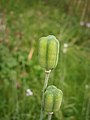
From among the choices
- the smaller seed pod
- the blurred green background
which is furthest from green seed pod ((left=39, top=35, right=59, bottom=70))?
the blurred green background

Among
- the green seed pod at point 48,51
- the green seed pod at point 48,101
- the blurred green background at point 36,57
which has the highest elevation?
the green seed pod at point 48,51

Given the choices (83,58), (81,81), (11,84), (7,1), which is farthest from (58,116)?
(7,1)

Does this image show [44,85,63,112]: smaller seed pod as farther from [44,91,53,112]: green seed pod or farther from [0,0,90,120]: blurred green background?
[0,0,90,120]: blurred green background

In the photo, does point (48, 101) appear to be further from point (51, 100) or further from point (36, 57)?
point (36, 57)

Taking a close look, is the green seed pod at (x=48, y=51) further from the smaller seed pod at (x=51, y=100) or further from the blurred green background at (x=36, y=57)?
the blurred green background at (x=36, y=57)

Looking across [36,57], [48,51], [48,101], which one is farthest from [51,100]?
[36,57]

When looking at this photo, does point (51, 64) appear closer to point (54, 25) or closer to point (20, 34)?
point (20, 34)

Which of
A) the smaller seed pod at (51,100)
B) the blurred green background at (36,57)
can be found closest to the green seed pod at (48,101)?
the smaller seed pod at (51,100)
